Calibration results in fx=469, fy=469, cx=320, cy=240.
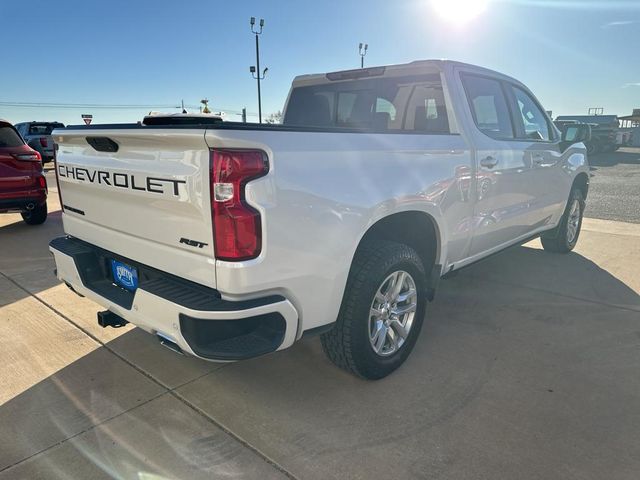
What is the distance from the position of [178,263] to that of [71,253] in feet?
3.39

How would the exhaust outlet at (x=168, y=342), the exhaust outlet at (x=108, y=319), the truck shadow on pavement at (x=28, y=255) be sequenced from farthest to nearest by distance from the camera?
the truck shadow on pavement at (x=28, y=255), the exhaust outlet at (x=108, y=319), the exhaust outlet at (x=168, y=342)

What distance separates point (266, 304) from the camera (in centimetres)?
202

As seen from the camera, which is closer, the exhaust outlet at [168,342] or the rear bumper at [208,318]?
the rear bumper at [208,318]

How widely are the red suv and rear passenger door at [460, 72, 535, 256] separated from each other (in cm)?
595

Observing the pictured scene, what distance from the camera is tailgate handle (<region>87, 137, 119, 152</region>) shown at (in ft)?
7.88

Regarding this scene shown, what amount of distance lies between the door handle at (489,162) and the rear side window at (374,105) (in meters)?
0.35

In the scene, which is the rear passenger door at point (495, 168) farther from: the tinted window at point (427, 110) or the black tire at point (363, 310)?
the black tire at point (363, 310)

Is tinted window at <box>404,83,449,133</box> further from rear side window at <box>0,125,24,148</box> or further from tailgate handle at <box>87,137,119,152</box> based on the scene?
rear side window at <box>0,125,24,148</box>

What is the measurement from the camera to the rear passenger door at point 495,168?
3.40m

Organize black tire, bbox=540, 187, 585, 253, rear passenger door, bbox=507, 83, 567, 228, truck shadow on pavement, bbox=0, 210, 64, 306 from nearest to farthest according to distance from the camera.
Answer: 1. rear passenger door, bbox=507, 83, 567, 228
2. truck shadow on pavement, bbox=0, 210, 64, 306
3. black tire, bbox=540, 187, 585, 253

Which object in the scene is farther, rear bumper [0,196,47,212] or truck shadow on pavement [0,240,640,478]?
rear bumper [0,196,47,212]

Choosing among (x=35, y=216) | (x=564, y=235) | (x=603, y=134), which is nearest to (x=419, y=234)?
(x=564, y=235)

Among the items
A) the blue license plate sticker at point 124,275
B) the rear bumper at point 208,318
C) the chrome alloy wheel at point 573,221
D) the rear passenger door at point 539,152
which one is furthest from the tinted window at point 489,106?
the blue license plate sticker at point 124,275

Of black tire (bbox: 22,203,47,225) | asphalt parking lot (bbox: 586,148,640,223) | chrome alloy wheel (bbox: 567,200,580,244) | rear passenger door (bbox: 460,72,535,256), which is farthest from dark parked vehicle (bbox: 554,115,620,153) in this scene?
black tire (bbox: 22,203,47,225)
